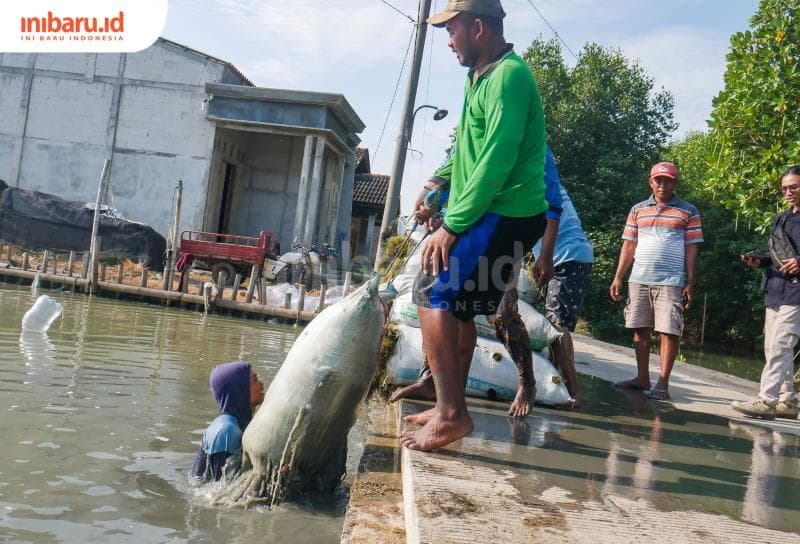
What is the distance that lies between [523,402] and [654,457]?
0.85m

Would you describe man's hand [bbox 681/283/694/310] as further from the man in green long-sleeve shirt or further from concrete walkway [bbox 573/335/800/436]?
the man in green long-sleeve shirt

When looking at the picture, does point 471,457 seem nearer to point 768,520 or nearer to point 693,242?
→ point 768,520

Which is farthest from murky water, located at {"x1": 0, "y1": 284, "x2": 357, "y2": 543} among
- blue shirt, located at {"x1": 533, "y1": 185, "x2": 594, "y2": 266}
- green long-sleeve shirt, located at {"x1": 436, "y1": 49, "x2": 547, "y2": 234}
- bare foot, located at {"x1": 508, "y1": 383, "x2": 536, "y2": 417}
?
blue shirt, located at {"x1": 533, "y1": 185, "x2": 594, "y2": 266}

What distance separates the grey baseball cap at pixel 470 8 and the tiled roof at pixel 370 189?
28.4 meters

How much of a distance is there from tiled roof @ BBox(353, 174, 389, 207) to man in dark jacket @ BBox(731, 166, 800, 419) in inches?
1049

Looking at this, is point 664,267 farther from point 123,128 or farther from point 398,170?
point 123,128

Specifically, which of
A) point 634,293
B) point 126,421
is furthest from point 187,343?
point 634,293

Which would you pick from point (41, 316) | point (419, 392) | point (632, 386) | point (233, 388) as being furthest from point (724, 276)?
point (233, 388)

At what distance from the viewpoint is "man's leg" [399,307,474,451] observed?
273cm

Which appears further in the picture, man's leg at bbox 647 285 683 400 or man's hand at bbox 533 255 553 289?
man's leg at bbox 647 285 683 400

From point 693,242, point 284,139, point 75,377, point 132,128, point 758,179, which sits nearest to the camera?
point 693,242

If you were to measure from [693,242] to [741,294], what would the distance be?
2111 cm

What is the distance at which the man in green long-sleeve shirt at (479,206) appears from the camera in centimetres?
264

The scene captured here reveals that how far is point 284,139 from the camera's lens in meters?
22.9
